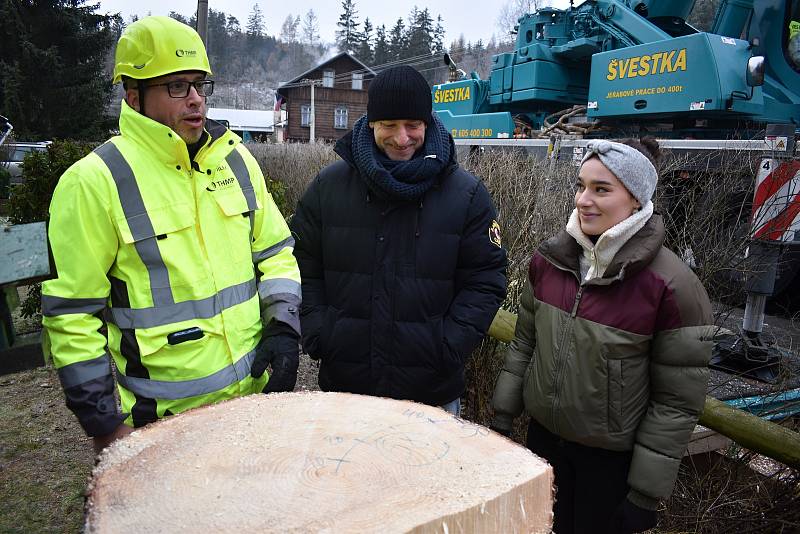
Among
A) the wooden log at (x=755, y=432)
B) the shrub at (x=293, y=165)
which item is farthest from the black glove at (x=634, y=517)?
the shrub at (x=293, y=165)

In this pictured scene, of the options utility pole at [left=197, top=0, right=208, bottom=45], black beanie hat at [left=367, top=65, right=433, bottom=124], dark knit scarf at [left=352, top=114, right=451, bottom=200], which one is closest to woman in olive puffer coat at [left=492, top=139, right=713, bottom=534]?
dark knit scarf at [left=352, top=114, right=451, bottom=200]

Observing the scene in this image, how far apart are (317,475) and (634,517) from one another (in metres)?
1.15

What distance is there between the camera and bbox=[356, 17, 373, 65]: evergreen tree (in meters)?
58.0

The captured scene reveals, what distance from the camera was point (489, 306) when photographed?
229 cm

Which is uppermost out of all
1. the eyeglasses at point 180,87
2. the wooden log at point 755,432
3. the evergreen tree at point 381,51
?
the evergreen tree at point 381,51

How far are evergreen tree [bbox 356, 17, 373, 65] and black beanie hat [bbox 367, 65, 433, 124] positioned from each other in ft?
191

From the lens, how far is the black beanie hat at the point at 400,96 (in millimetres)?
2148

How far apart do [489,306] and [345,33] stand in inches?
2603

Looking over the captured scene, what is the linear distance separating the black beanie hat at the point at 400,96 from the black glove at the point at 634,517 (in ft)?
4.99

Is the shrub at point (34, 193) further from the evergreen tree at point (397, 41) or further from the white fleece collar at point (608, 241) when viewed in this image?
the evergreen tree at point (397, 41)

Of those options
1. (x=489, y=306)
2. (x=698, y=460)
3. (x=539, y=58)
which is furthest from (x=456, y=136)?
(x=489, y=306)

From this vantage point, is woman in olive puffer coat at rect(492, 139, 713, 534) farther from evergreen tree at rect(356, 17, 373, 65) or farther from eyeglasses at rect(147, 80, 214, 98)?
evergreen tree at rect(356, 17, 373, 65)

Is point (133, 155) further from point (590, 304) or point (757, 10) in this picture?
point (757, 10)

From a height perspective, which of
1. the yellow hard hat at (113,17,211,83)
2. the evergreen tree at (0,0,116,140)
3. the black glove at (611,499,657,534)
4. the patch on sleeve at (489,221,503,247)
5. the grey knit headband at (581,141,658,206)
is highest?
the evergreen tree at (0,0,116,140)
